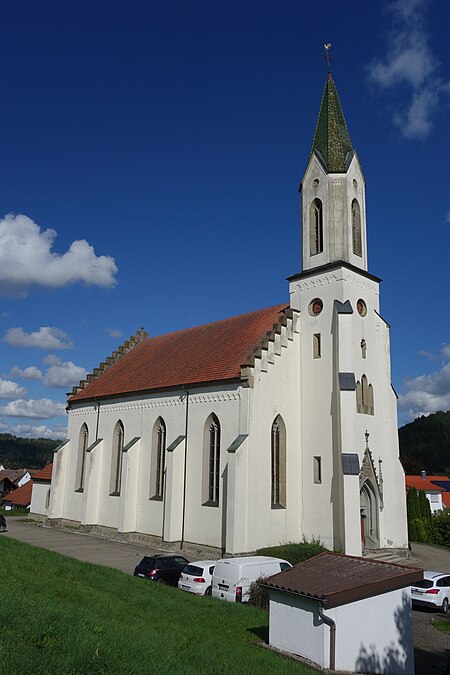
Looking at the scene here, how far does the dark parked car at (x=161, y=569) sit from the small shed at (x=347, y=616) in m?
8.30

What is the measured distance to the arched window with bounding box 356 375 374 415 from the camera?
26906mm

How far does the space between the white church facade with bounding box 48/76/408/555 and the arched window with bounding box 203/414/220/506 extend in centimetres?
7

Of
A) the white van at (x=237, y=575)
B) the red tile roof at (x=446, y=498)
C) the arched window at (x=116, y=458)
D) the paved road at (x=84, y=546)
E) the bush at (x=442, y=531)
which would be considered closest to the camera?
the white van at (x=237, y=575)

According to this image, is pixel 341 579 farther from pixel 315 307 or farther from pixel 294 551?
pixel 315 307

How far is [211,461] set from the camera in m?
26.8

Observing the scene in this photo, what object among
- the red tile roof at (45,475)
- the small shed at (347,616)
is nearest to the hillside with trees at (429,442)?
the red tile roof at (45,475)

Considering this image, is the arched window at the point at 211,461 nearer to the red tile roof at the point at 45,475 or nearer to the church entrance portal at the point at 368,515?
the church entrance portal at the point at 368,515

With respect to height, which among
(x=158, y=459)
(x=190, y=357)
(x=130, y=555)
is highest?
(x=190, y=357)

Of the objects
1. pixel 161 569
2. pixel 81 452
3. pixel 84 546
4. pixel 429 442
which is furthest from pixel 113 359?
pixel 429 442

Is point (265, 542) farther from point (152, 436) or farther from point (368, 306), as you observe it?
point (368, 306)

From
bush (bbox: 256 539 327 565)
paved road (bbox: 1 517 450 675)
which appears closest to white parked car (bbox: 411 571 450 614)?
paved road (bbox: 1 517 450 675)

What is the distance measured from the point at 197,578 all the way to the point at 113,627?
29.0ft

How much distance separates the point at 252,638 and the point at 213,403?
15.3m

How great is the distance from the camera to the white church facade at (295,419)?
981 inches
